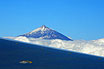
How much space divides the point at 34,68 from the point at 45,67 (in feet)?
3.87

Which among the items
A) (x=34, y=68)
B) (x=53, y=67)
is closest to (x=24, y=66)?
(x=34, y=68)

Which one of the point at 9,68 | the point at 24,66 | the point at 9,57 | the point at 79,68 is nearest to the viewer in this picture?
the point at 9,68

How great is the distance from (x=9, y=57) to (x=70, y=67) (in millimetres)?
6200

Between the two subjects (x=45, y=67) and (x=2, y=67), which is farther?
(x=45, y=67)

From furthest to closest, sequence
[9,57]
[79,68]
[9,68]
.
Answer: [9,57], [79,68], [9,68]

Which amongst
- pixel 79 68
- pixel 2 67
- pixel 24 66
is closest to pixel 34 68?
pixel 24 66

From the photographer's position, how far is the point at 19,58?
28.0 meters

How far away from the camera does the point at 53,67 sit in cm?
2462

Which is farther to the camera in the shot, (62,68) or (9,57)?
(9,57)

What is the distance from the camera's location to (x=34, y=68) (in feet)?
76.9

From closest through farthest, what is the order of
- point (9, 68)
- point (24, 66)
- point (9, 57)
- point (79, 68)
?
point (9, 68), point (24, 66), point (79, 68), point (9, 57)

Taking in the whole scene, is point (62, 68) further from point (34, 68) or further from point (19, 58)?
point (19, 58)

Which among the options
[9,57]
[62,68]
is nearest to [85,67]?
[62,68]

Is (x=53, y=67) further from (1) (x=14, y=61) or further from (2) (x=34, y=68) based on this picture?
(1) (x=14, y=61)
